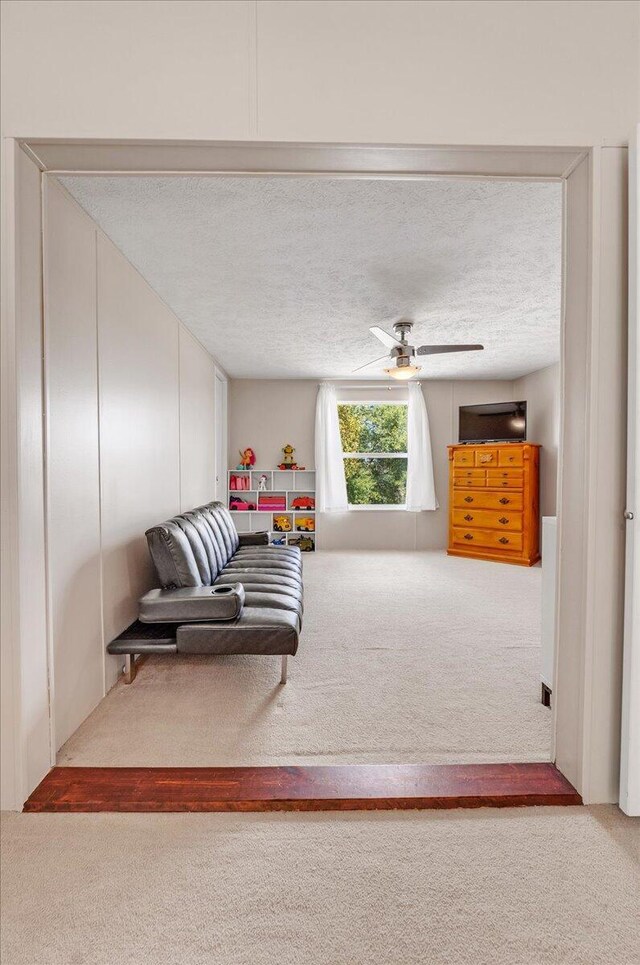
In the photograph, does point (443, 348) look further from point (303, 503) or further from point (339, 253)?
point (303, 503)

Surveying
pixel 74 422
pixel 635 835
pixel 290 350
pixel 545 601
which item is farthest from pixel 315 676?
pixel 290 350

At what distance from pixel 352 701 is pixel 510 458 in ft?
14.3

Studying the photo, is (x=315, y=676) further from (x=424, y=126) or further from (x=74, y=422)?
(x=424, y=126)

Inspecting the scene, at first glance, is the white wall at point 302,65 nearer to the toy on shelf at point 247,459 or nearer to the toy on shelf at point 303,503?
the toy on shelf at point 247,459

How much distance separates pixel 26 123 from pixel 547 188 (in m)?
2.05

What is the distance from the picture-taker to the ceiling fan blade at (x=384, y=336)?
12.3 ft

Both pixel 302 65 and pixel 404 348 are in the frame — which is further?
pixel 404 348

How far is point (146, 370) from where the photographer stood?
304 cm

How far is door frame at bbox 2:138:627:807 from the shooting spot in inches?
60.3

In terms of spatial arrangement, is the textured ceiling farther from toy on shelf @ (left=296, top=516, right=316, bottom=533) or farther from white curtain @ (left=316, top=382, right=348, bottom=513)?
toy on shelf @ (left=296, top=516, right=316, bottom=533)

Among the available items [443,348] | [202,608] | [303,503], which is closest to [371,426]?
[303,503]

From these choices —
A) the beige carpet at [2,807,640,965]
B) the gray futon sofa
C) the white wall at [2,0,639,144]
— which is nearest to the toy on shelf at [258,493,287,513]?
the gray futon sofa

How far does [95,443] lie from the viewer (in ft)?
7.44

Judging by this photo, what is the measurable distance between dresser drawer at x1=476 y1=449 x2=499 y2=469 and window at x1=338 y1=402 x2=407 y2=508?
1.10 meters
